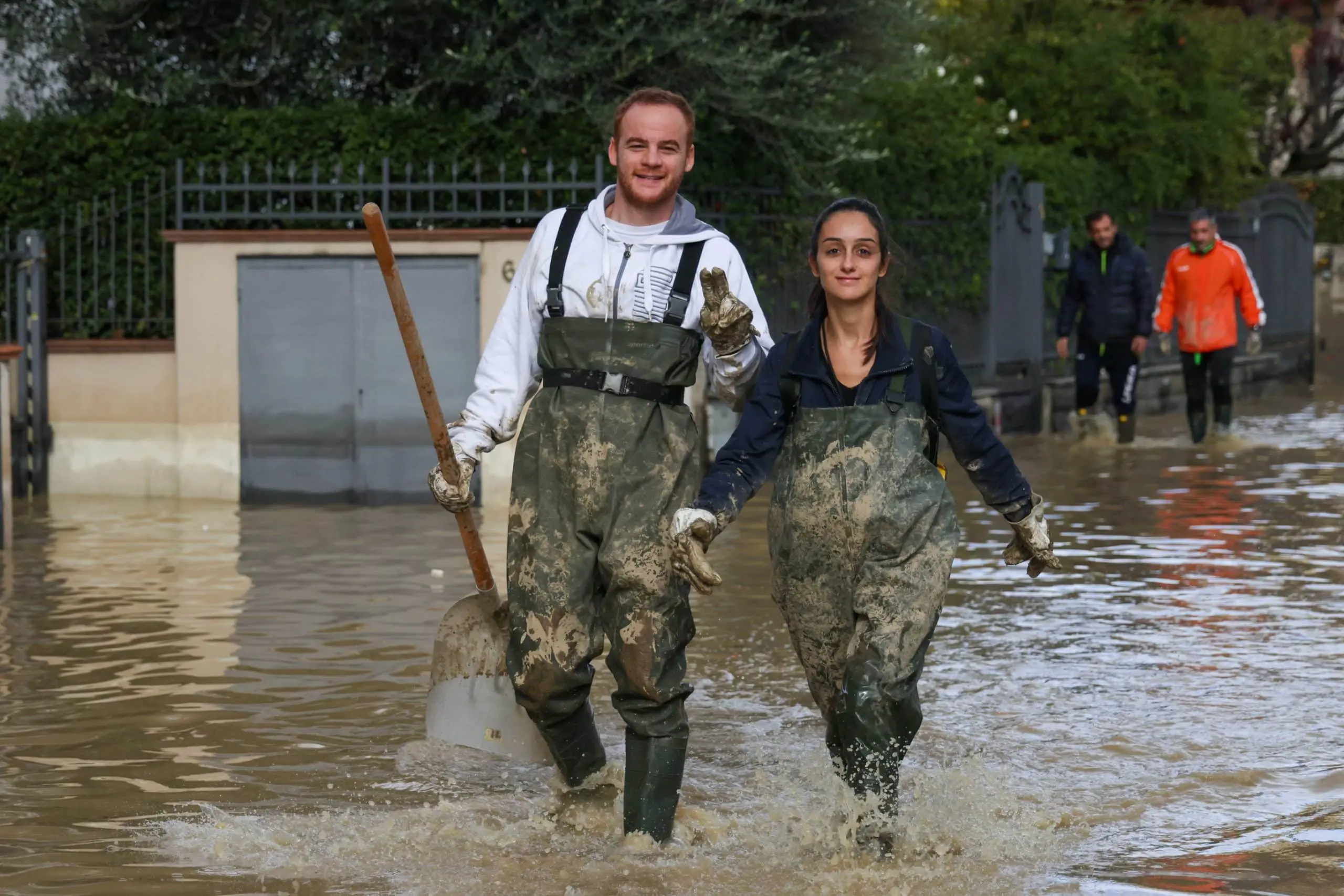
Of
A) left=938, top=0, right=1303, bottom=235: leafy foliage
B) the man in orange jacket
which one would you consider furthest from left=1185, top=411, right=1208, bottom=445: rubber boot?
left=938, top=0, right=1303, bottom=235: leafy foliage

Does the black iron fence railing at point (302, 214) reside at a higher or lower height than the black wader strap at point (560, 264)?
higher

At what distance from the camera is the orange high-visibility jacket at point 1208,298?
52.9ft

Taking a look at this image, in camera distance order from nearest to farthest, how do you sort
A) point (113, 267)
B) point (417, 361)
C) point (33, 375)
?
point (417, 361) → point (33, 375) → point (113, 267)

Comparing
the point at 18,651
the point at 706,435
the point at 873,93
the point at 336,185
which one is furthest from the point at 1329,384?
the point at 18,651

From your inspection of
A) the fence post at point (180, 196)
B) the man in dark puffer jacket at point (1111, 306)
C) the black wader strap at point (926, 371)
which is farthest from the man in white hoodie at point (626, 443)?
the man in dark puffer jacket at point (1111, 306)

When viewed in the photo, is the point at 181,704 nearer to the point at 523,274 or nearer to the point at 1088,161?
the point at 523,274

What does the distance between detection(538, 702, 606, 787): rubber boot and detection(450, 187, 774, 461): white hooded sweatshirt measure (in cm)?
72

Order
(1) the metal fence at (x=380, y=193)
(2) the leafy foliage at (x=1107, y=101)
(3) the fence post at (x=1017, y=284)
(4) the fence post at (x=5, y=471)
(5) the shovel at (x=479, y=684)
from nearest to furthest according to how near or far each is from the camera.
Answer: (5) the shovel at (x=479, y=684) < (4) the fence post at (x=5, y=471) < (1) the metal fence at (x=380, y=193) < (3) the fence post at (x=1017, y=284) < (2) the leafy foliage at (x=1107, y=101)

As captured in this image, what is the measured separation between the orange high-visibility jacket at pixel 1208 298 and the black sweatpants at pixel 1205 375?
0.17ft

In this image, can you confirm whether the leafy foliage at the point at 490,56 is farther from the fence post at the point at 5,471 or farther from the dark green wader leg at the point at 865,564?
the dark green wader leg at the point at 865,564

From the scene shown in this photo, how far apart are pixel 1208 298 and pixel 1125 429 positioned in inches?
47.7

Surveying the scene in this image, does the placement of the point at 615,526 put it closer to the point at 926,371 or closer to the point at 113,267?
the point at 926,371

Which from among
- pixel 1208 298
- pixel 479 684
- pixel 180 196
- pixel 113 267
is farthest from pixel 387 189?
pixel 479 684

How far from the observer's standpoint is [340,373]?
13.1 m
